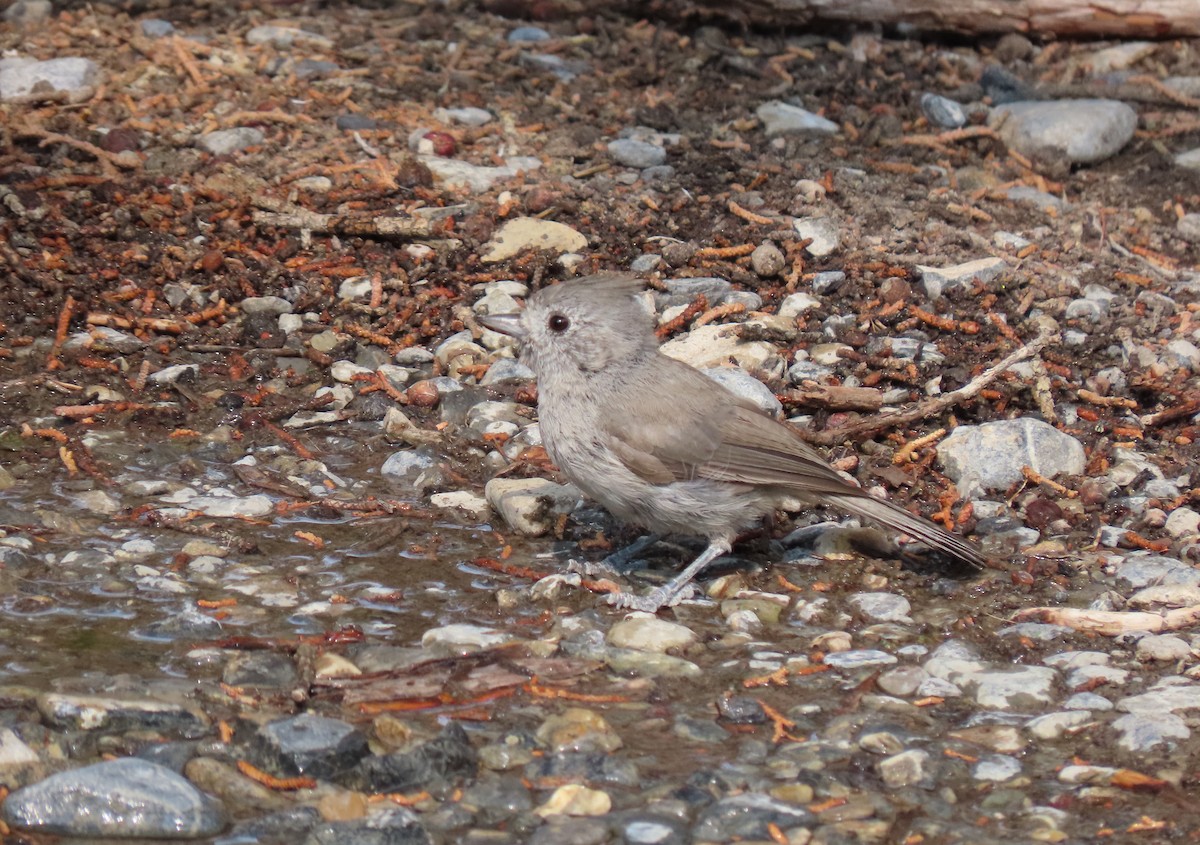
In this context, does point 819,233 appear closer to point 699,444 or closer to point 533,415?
point 533,415

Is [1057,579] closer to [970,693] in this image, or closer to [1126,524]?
[1126,524]

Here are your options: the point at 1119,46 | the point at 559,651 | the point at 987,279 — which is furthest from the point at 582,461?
the point at 1119,46

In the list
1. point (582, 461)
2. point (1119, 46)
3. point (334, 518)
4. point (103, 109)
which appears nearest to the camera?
point (582, 461)

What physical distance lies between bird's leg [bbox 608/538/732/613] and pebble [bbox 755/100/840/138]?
4.16 meters

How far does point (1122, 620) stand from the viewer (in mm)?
5457

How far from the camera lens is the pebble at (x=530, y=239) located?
8125 millimetres

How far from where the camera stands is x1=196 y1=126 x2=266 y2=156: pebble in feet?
28.6

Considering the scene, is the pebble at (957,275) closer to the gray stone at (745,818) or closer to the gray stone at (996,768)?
the gray stone at (996,768)

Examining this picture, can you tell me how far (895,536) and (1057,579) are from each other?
0.77 metres

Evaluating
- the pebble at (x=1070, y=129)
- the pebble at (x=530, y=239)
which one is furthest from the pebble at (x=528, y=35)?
the pebble at (x=1070, y=129)

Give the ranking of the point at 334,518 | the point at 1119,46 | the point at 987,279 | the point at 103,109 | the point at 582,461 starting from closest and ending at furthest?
1. the point at 582,461
2. the point at 334,518
3. the point at 987,279
4. the point at 103,109
5. the point at 1119,46

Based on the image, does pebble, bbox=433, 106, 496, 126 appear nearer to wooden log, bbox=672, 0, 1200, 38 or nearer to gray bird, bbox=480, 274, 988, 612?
wooden log, bbox=672, 0, 1200, 38

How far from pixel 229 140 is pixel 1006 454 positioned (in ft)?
16.8

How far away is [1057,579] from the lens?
5.89 m
